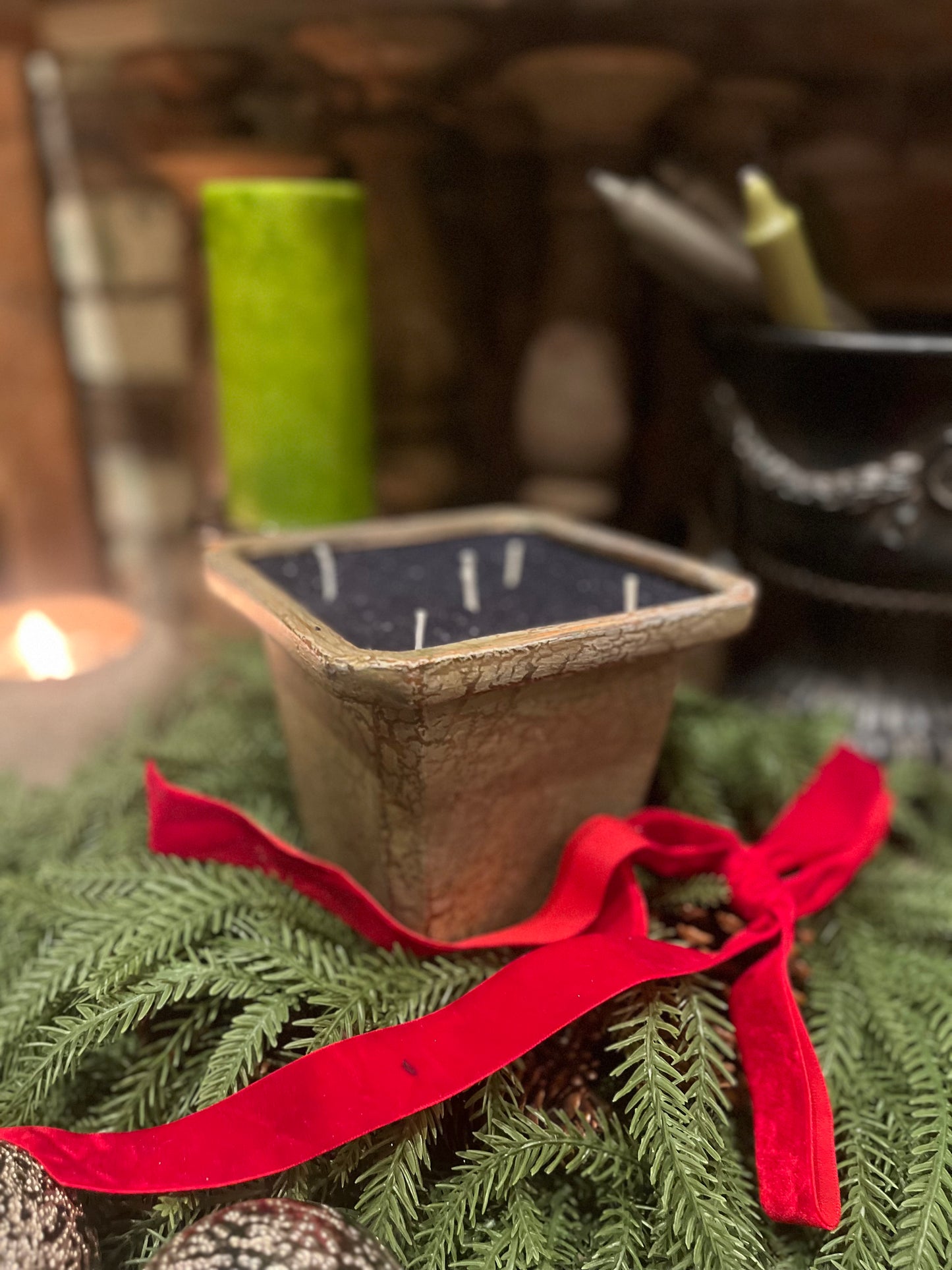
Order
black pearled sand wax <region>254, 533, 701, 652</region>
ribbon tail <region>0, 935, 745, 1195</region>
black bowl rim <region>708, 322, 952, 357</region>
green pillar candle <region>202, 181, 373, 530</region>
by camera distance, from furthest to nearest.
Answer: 1. green pillar candle <region>202, 181, 373, 530</region>
2. black bowl rim <region>708, 322, 952, 357</region>
3. black pearled sand wax <region>254, 533, 701, 652</region>
4. ribbon tail <region>0, 935, 745, 1195</region>

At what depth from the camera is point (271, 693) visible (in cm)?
71

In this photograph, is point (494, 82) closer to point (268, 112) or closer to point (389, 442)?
point (268, 112)

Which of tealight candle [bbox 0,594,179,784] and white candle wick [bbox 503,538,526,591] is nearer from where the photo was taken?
white candle wick [bbox 503,538,526,591]

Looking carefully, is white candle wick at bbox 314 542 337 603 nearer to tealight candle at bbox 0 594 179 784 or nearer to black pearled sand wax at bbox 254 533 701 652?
black pearled sand wax at bbox 254 533 701 652

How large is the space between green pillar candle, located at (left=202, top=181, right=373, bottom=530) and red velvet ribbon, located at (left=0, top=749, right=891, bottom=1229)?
33 centimetres

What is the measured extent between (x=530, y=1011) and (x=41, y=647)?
1.86 feet

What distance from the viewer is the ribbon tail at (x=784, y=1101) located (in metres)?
0.37

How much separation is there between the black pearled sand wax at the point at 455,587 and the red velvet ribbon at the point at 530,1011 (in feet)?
0.37

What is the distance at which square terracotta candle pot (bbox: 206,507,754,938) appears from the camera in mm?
403

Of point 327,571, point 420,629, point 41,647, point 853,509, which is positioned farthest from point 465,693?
point 41,647

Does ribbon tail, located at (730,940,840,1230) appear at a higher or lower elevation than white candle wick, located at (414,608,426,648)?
lower

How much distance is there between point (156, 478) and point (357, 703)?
73 centimetres

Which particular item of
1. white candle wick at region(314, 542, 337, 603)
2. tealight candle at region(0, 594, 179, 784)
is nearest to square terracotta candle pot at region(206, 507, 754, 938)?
white candle wick at region(314, 542, 337, 603)

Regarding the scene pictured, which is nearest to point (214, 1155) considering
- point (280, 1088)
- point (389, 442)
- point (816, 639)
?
point (280, 1088)
